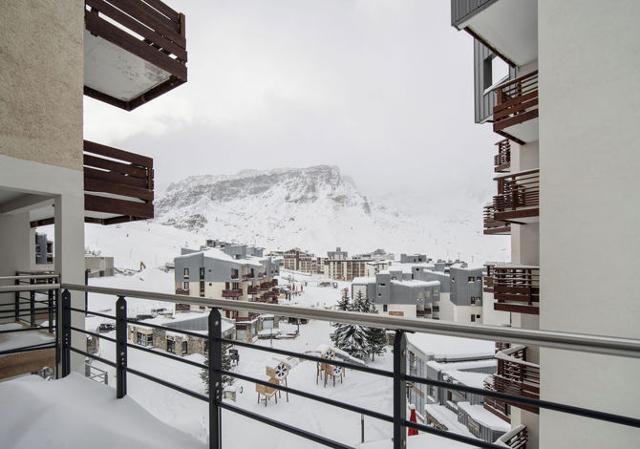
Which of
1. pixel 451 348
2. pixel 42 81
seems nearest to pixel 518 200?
pixel 42 81

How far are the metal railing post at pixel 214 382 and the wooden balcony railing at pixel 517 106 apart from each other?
5797 millimetres

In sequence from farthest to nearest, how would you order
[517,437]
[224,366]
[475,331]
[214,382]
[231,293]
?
[231,293] → [224,366] → [517,437] → [214,382] → [475,331]

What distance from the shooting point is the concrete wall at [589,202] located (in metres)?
3.65

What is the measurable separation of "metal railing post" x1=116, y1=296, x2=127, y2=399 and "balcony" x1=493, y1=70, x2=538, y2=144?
243 inches

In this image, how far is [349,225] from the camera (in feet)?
564

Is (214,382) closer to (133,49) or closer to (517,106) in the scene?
(133,49)

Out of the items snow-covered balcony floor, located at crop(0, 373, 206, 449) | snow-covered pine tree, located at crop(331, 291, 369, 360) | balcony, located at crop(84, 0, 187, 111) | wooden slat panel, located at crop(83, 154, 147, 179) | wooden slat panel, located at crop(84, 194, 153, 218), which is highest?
balcony, located at crop(84, 0, 187, 111)

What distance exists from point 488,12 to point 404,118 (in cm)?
17335

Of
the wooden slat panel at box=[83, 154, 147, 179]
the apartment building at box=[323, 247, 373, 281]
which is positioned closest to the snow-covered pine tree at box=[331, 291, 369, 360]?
the wooden slat panel at box=[83, 154, 147, 179]

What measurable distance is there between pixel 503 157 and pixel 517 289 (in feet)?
16.8

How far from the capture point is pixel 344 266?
63.4 meters

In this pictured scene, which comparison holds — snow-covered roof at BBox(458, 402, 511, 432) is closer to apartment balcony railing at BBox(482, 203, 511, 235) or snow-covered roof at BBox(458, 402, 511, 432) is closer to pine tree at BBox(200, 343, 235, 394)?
apartment balcony railing at BBox(482, 203, 511, 235)

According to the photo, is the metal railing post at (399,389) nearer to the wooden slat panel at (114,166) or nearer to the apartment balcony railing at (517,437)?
the wooden slat panel at (114,166)

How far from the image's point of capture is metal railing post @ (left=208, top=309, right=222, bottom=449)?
1.92 metres
